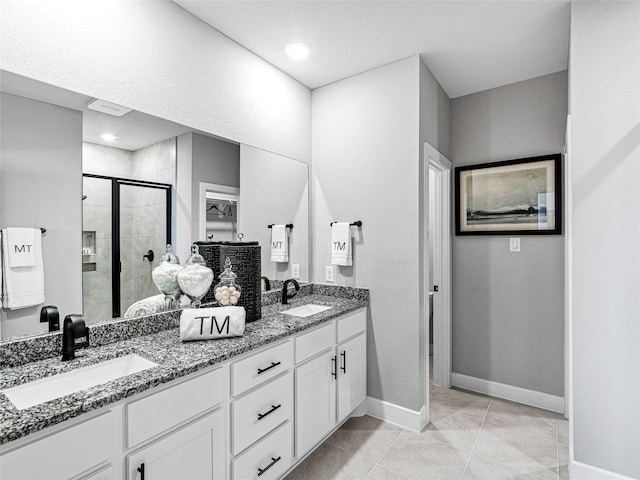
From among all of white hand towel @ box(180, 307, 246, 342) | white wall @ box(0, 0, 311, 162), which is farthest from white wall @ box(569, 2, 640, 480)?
white wall @ box(0, 0, 311, 162)

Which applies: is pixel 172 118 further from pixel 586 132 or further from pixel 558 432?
pixel 558 432

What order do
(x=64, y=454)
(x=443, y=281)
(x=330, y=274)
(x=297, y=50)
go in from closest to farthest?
(x=64, y=454)
(x=297, y=50)
(x=330, y=274)
(x=443, y=281)

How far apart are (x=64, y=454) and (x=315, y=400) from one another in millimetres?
1302

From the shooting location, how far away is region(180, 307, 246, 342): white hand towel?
→ 1.59 meters

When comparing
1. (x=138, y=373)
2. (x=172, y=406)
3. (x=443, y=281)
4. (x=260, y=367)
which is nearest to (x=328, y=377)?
(x=260, y=367)

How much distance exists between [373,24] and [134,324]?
209cm

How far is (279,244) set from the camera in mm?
2645

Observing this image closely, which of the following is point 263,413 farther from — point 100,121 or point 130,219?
point 100,121

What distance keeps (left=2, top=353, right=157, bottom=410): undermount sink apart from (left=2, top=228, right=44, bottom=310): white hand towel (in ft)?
1.18

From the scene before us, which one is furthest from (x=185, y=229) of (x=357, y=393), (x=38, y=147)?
(x=357, y=393)

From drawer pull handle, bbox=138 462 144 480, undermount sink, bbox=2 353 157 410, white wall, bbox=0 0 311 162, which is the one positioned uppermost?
white wall, bbox=0 0 311 162

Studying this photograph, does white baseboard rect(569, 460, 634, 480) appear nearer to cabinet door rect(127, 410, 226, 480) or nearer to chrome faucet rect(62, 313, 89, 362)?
cabinet door rect(127, 410, 226, 480)

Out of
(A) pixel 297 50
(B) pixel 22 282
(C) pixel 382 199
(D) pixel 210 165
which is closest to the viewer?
(B) pixel 22 282

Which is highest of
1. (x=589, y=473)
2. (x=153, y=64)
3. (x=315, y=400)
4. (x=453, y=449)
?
(x=153, y=64)
